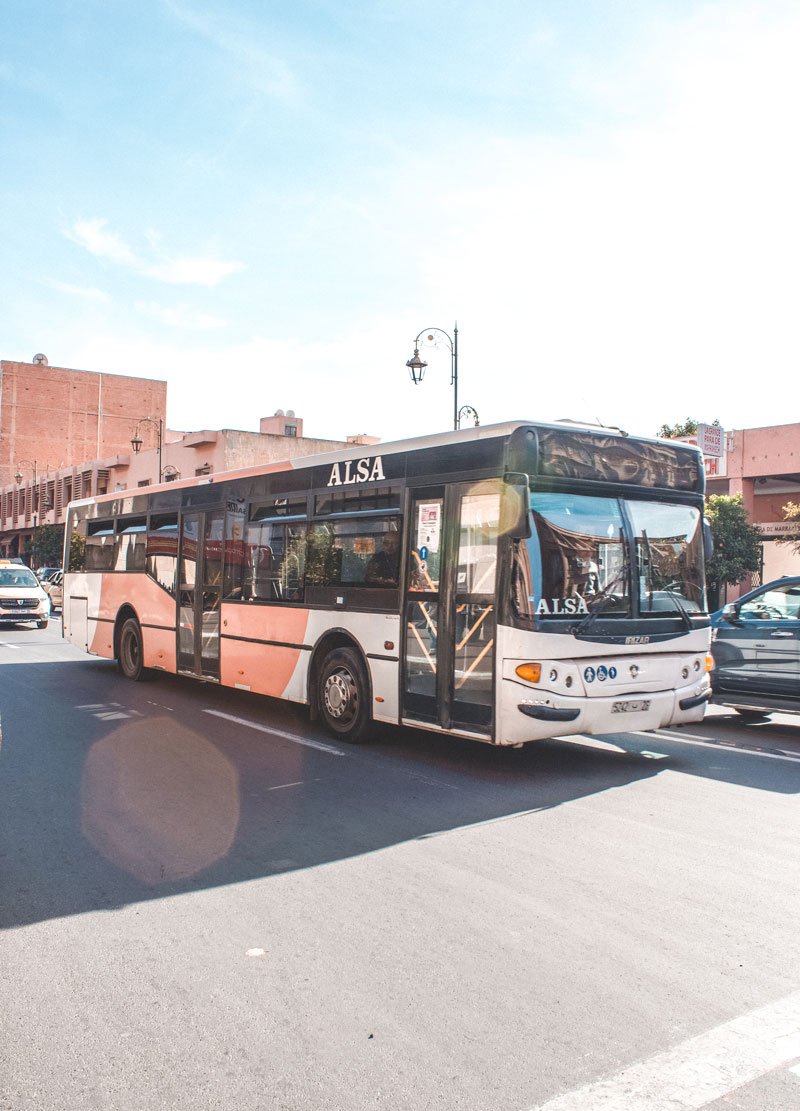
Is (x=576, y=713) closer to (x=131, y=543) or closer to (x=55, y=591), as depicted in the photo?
(x=131, y=543)

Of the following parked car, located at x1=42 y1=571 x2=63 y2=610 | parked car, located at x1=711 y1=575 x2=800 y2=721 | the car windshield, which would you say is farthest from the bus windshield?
parked car, located at x1=42 y1=571 x2=63 y2=610

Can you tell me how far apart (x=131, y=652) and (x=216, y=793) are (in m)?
8.00

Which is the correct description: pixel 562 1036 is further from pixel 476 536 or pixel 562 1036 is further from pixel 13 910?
pixel 476 536

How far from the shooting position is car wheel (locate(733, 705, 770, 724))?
11.7 m

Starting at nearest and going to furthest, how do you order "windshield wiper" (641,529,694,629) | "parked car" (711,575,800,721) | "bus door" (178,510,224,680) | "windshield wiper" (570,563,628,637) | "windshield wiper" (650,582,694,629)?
"windshield wiper" (570,563,628,637) < "windshield wiper" (641,529,694,629) < "windshield wiper" (650,582,694,629) < "parked car" (711,575,800,721) < "bus door" (178,510,224,680)

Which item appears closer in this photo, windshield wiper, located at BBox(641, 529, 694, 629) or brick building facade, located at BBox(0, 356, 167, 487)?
windshield wiper, located at BBox(641, 529, 694, 629)

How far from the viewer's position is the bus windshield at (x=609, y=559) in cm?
753

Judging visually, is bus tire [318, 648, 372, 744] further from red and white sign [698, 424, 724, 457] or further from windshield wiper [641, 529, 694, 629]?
red and white sign [698, 424, 724, 457]

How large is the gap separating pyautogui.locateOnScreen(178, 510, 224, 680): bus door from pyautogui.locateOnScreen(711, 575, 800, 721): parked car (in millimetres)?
6152

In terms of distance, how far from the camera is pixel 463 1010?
368cm

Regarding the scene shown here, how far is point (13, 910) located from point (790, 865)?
14.2 feet

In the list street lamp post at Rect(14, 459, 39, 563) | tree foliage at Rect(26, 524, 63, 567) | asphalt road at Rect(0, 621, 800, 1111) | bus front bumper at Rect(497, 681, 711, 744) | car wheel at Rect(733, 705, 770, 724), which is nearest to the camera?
asphalt road at Rect(0, 621, 800, 1111)

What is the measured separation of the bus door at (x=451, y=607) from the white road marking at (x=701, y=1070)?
4167mm

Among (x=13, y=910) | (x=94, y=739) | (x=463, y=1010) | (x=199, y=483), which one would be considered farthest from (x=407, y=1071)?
(x=199, y=483)
